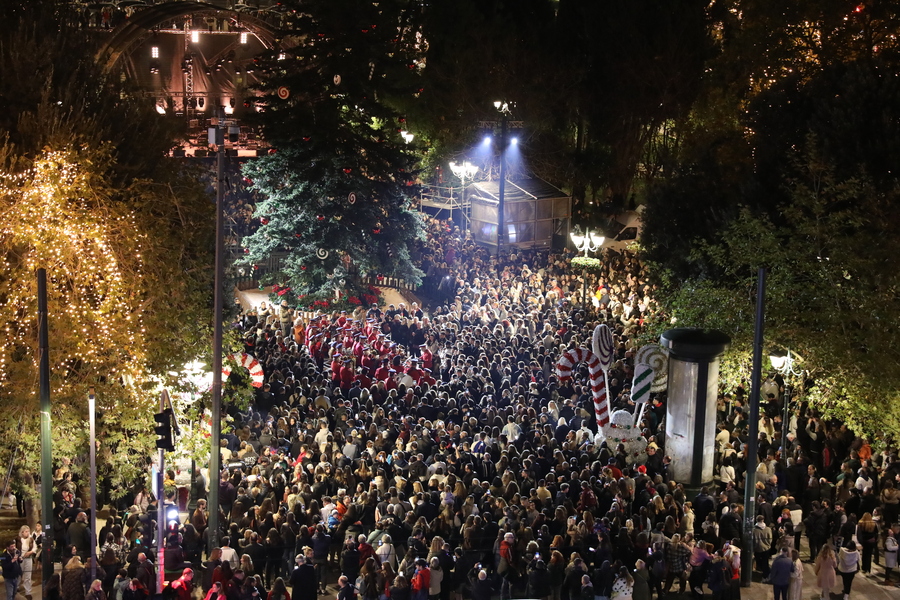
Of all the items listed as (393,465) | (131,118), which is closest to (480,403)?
(393,465)

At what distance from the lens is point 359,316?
33.1 m

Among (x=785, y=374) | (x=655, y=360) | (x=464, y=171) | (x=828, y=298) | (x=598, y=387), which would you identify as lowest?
(x=598, y=387)

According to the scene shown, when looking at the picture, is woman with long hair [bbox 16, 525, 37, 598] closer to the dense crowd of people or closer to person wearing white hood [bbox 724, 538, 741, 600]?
the dense crowd of people

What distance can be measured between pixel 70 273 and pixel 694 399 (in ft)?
39.9

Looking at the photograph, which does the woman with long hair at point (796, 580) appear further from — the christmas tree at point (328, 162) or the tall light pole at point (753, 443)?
the christmas tree at point (328, 162)

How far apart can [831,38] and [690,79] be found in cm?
1005

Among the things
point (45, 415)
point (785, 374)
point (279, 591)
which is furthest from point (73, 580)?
point (785, 374)

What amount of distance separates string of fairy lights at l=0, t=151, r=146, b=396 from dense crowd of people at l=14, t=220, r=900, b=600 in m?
2.61

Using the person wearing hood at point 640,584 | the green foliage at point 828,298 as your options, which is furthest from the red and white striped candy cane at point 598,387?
the person wearing hood at point 640,584

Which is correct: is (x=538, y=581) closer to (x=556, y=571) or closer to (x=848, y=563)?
(x=556, y=571)

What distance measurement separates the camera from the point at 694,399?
2091cm

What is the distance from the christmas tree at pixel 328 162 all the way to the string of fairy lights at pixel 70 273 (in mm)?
14174

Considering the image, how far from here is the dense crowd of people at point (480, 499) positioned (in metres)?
15.2

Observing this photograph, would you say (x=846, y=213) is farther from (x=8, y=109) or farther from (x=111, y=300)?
(x=8, y=109)
